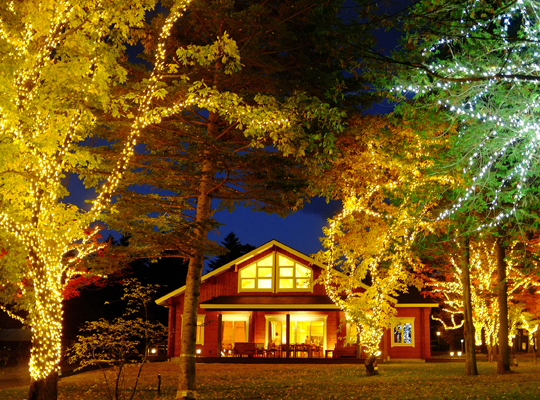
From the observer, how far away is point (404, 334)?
29.5 metres

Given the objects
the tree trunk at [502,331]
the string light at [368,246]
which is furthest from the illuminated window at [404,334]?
the tree trunk at [502,331]

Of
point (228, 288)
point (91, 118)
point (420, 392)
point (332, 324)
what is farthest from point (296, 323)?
point (91, 118)

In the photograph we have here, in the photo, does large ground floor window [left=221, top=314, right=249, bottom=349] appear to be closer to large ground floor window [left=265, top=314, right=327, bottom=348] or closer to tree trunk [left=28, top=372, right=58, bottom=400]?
large ground floor window [left=265, top=314, right=327, bottom=348]

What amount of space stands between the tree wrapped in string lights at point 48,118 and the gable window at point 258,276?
1919cm

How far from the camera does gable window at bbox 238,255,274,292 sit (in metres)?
30.0

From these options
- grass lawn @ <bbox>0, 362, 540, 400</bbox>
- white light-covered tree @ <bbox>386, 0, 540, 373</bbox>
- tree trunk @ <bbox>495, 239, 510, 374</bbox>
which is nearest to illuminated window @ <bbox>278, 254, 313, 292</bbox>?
grass lawn @ <bbox>0, 362, 540, 400</bbox>

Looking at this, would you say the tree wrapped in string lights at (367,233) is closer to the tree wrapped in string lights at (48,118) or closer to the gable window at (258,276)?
the tree wrapped in string lights at (48,118)

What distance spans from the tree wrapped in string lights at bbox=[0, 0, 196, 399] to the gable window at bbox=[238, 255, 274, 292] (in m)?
19.2

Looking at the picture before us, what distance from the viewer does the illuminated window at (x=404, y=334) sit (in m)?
29.4

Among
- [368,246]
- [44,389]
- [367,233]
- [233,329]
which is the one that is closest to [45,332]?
[44,389]

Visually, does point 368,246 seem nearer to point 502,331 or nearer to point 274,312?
point 502,331

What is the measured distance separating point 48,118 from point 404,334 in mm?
23963

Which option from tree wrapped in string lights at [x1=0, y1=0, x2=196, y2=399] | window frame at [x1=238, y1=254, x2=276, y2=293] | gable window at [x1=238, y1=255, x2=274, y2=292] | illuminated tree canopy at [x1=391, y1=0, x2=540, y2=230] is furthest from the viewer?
gable window at [x1=238, y1=255, x2=274, y2=292]

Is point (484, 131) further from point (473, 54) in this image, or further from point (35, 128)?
point (35, 128)
